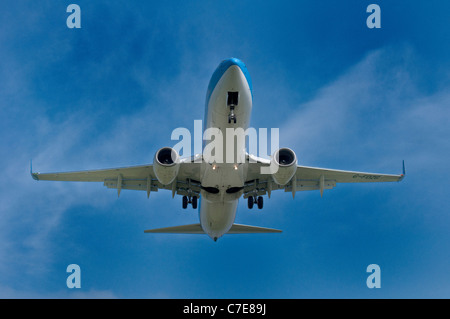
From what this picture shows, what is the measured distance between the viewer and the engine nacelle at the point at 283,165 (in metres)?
20.3

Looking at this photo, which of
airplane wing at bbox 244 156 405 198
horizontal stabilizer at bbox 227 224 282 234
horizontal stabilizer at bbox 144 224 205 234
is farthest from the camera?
horizontal stabilizer at bbox 227 224 282 234

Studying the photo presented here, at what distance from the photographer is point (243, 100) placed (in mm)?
19016

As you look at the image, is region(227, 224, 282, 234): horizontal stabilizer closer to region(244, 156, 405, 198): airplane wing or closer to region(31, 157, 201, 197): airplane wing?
region(244, 156, 405, 198): airplane wing

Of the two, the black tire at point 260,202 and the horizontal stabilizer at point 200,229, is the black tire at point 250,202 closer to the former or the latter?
the black tire at point 260,202

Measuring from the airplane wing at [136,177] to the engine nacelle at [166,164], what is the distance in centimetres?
239

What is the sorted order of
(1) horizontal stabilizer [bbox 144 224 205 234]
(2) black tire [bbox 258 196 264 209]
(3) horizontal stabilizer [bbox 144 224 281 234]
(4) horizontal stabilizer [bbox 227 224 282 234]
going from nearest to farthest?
(2) black tire [bbox 258 196 264 209]
(3) horizontal stabilizer [bbox 144 224 281 234]
(1) horizontal stabilizer [bbox 144 224 205 234]
(4) horizontal stabilizer [bbox 227 224 282 234]

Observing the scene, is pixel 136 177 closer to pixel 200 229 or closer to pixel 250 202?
pixel 200 229

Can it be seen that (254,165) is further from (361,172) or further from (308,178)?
(361,172)

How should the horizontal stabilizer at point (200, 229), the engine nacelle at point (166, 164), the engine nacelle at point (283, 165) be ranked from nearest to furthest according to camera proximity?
the engine nacelle at point (166, 164) < the engine nacelle at point (283, 165) < the horizontal stabilizer at point (200, 229)

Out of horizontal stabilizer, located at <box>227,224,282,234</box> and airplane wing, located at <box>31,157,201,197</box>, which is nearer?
airplane wing, located at <box>31,157,201,197</box>

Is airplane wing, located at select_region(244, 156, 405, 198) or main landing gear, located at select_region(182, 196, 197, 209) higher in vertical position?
airplane wing, located at select_region(244, 156, 405, 198)

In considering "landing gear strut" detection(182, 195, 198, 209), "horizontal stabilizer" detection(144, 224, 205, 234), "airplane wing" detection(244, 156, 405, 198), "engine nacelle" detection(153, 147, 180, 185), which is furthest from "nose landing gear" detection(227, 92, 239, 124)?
"horizontal stabilizer" detection(144, 224, 205, 234)

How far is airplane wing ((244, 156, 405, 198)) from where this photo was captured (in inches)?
971

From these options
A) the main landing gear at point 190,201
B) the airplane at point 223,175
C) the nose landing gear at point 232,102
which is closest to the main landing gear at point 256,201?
the airplane at point 223,175
